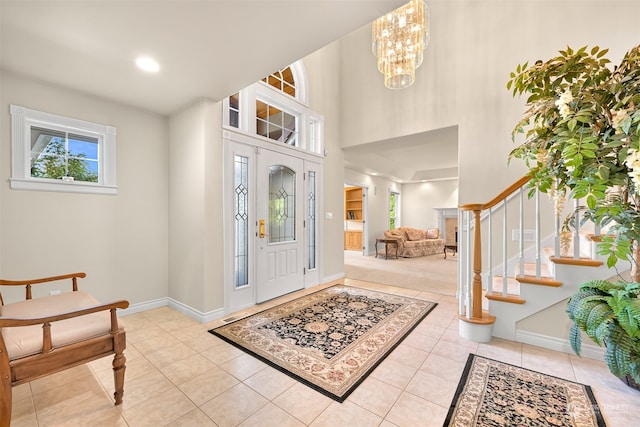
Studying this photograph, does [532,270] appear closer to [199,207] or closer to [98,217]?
[199,207]

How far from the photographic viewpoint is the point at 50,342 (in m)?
1.51

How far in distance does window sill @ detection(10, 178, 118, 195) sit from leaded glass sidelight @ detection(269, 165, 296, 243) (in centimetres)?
189

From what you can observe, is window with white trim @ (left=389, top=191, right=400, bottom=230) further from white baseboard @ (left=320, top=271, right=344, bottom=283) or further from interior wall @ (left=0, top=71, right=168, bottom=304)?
interior wall @ (left=0, top=71, right=168, bottom=304)

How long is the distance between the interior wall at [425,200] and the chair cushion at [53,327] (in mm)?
9887

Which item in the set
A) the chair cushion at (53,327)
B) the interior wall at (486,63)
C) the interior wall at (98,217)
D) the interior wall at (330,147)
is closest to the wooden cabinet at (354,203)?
the interior wall at (330,147)

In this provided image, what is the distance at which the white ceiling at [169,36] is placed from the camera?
1692 millimetres

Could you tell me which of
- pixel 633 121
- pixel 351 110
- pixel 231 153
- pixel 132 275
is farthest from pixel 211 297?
pixel 351 110

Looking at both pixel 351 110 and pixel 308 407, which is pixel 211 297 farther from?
pixel 351 110

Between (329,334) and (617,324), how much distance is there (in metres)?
2.11

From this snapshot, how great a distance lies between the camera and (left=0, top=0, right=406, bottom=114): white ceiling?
169 centimetres

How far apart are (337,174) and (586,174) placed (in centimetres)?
384

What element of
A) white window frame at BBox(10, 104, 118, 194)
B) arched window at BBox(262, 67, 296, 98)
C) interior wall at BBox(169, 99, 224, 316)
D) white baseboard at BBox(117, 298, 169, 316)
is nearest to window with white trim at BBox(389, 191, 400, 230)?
arched window at BBox(262, 67, 296, 98)

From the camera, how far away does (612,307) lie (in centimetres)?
154

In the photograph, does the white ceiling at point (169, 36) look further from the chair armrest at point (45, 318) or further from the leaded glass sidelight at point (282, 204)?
the chair armrest at point (45, 318)
